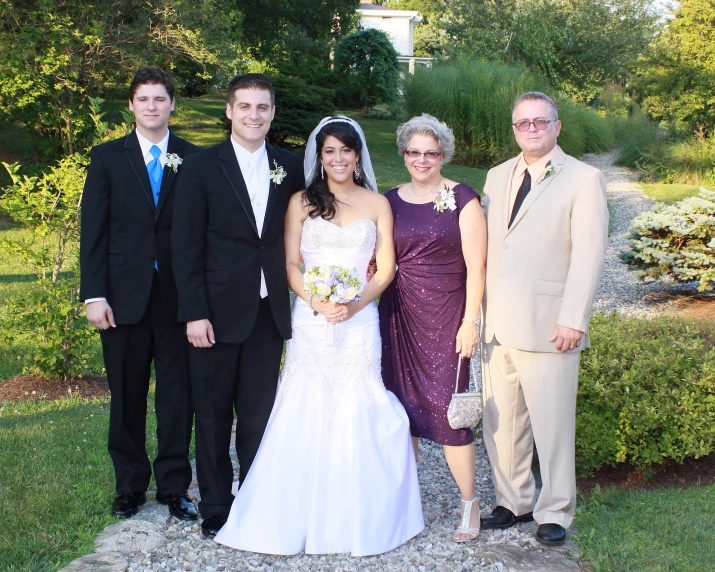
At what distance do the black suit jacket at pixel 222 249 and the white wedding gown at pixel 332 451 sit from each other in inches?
11.0

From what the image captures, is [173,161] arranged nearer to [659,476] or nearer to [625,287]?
[659,476]

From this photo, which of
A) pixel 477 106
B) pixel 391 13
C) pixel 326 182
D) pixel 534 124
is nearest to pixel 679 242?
pixel 534 124

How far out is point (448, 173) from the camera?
66.8ft

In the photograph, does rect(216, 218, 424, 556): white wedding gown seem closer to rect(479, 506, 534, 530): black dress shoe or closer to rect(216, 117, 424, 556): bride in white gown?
rect(216, 117, 424, 556): bride in white gown

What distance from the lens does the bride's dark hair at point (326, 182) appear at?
13.1 feet

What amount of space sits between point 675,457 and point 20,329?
17.6 ft

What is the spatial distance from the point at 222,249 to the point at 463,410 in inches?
60.1

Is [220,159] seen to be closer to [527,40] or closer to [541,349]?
[541,349]

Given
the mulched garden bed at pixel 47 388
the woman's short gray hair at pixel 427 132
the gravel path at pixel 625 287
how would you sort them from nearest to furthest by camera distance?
the woman's short gray hair at pixel 427 132 < the mulched garden bed at pixel 47 388 < the gravel path at pixel 625 287

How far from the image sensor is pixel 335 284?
12.4ft

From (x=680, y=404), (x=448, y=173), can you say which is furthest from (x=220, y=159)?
(x=448, y=173)

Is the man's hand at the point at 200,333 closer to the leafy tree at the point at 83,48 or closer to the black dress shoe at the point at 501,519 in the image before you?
the black dress shoe at the point at 501,519

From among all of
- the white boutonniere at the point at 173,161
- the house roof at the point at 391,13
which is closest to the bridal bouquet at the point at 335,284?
the white boutonniere at the point at 173,161

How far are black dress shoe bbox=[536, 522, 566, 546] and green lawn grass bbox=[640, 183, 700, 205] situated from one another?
15577 millimetres
